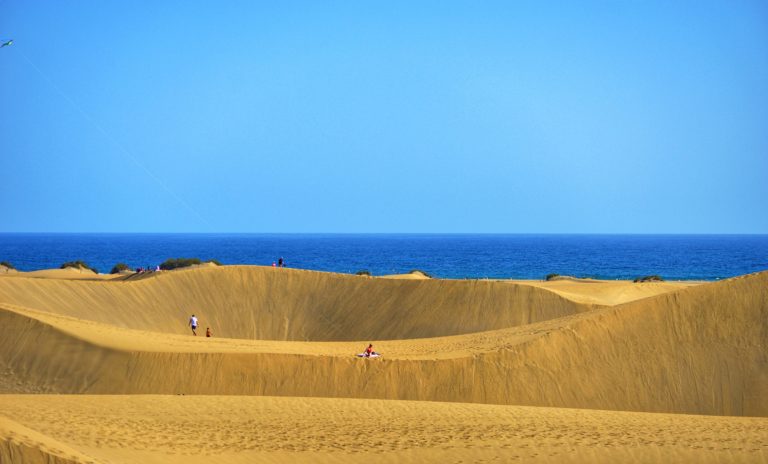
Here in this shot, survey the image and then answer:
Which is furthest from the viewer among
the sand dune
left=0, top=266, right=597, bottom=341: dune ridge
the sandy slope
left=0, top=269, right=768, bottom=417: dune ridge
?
left=0, top=266, right=597, bottom=341: dune ridge

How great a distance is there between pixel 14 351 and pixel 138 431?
12.6 m

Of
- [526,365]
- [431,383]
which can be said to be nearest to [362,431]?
[431,383]

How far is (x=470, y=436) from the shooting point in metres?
18.8

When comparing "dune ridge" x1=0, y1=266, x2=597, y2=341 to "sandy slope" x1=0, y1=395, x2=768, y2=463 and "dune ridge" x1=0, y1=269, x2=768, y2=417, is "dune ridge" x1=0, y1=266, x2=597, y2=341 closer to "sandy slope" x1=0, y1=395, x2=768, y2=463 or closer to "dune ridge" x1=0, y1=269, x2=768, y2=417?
"dune ridge" x1=0, y1=269, x2=768, y2=417

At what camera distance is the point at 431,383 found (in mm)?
26438

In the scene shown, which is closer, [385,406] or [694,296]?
[385,406]

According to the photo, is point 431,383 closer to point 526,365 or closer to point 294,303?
point 526,365

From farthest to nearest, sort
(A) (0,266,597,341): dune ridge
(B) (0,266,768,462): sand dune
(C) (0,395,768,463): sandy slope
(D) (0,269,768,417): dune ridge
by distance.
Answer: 1. (A) (0,266,597,341): dune ridge
2. (D) (0,269,768,417): dune ridge
3. (B) (0,266,768,462): sand dune
4. (C) (0,395,768,463): sandy slope

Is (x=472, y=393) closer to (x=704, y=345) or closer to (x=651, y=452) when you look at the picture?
(x=704, y=345)

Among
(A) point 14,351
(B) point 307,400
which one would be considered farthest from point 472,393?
(A) point 14,351

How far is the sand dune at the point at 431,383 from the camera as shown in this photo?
1772 cm

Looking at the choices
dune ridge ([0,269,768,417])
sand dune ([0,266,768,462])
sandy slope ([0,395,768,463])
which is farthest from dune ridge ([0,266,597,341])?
sandy slope ([0,395,768,463])

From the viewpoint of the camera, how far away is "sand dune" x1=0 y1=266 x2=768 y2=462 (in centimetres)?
1772

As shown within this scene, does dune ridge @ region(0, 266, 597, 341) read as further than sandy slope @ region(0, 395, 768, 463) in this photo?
Yes
